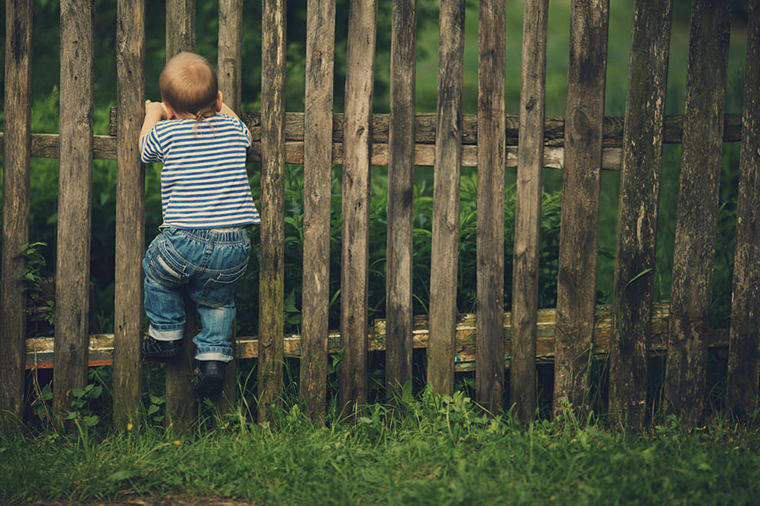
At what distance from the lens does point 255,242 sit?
4.15m

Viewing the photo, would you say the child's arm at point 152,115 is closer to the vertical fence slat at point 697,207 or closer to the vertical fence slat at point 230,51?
the vertical fence slat at point 230,51

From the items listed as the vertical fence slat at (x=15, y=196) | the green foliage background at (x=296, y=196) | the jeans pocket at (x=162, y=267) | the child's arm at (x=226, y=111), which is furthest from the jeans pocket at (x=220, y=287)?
the vertical fence slat at (x=15, y=196)

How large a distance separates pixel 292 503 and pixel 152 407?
989 mm

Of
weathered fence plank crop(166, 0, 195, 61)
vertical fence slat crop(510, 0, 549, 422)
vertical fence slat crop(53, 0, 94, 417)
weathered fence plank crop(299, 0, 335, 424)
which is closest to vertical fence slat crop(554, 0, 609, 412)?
vertical fence slat crop(510, 0, 549, 422)

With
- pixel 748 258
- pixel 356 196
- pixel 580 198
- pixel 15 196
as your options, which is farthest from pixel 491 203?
pixel 15 196

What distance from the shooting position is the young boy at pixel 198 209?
10.5 feet

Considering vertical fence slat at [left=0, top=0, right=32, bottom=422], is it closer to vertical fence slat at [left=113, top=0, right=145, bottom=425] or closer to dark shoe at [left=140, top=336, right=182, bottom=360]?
vertical fence slat at [left=113, top=0, right=145, bottom=425]

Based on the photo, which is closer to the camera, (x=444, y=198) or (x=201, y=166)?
(x=201, y=166)

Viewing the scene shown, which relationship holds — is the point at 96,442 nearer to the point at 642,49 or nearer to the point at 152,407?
the point at 152,407

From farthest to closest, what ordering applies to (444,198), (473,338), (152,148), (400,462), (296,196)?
(296,196) < (473,338) < (444,198) < (152,148) < (400,462)

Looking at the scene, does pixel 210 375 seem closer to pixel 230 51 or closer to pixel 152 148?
pixel 152 148

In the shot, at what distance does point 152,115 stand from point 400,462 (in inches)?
71.9

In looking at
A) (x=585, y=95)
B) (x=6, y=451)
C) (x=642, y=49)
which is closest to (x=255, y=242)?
(x=6, y=451)

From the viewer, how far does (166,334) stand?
132 inches
